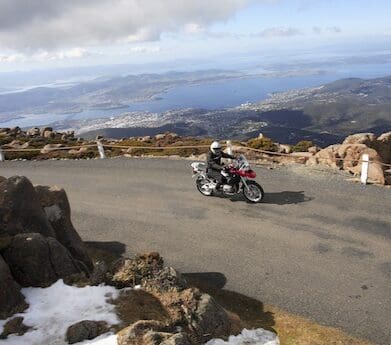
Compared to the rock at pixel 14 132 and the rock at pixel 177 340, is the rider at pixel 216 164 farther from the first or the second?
the rock at pixel 14 132

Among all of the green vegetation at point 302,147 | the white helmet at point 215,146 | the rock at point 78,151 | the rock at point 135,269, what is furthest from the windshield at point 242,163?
the rock at point 78,151

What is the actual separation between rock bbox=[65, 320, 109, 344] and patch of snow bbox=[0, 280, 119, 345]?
0.37ft

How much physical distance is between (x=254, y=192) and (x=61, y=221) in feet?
23.9

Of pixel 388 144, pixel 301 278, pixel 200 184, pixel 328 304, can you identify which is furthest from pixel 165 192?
pixel 388 144

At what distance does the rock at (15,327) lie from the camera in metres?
7.40

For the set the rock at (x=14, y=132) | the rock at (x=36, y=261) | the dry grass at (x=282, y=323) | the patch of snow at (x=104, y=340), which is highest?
the rock at (x=14, y=132)

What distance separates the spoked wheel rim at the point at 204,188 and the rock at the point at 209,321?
854 cm

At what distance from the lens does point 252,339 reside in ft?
28.1

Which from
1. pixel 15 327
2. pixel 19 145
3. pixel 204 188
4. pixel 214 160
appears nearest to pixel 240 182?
pixel 214 160

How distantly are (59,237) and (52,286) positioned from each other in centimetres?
278

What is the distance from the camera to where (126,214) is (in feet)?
53.4

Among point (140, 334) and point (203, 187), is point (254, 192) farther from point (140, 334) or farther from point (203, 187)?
point (140, 334)

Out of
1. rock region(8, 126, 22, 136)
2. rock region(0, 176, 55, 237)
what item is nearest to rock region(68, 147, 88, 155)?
rock region(8, 126, 22, 136)

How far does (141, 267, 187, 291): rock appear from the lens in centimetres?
884
